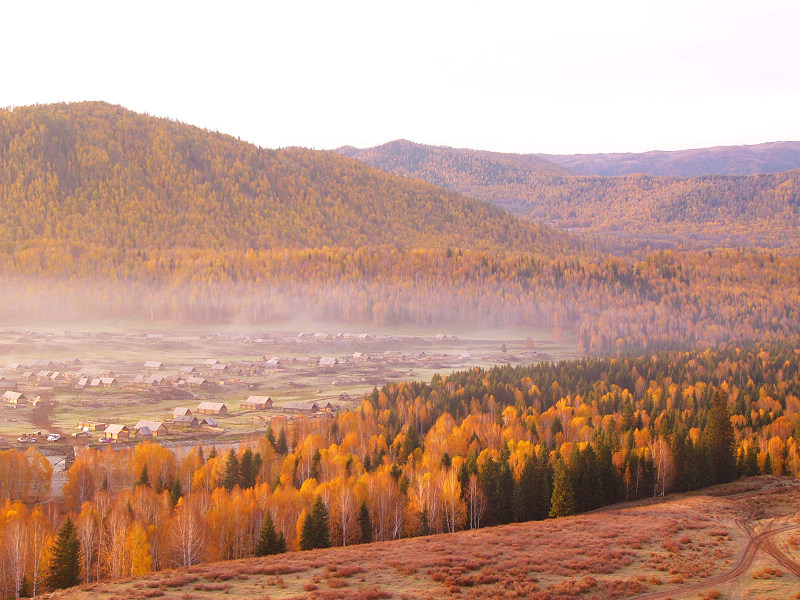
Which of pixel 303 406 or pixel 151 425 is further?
pixel 303 406

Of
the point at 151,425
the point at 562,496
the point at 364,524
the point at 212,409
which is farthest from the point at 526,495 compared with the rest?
the point at 212,409

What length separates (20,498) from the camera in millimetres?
54500

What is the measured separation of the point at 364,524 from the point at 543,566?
15105 mm

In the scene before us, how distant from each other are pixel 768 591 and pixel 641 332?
133956 millimetres

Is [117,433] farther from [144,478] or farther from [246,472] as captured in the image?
[246,472]

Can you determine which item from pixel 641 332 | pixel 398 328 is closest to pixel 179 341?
pixel 398 328

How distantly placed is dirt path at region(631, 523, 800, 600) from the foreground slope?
5 centimetres

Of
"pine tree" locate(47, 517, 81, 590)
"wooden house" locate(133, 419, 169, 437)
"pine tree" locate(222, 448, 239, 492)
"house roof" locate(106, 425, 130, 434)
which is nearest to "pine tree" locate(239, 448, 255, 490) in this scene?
"pine tree" locate(222, 448, 239, 492)

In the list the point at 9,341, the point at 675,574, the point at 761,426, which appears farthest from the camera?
the point at 9,341

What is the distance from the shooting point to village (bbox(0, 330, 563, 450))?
79062mm

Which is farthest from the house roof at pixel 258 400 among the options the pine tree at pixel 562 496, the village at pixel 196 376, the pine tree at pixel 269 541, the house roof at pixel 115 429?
the pine tree at pixel 269 541

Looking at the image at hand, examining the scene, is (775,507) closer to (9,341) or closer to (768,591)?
(768,591)

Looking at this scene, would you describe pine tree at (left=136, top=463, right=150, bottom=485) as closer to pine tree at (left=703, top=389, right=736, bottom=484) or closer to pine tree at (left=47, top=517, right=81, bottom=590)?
pine tree at (left=47, top=517, right=81, bottom=590)

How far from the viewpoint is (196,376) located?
4441 inches
